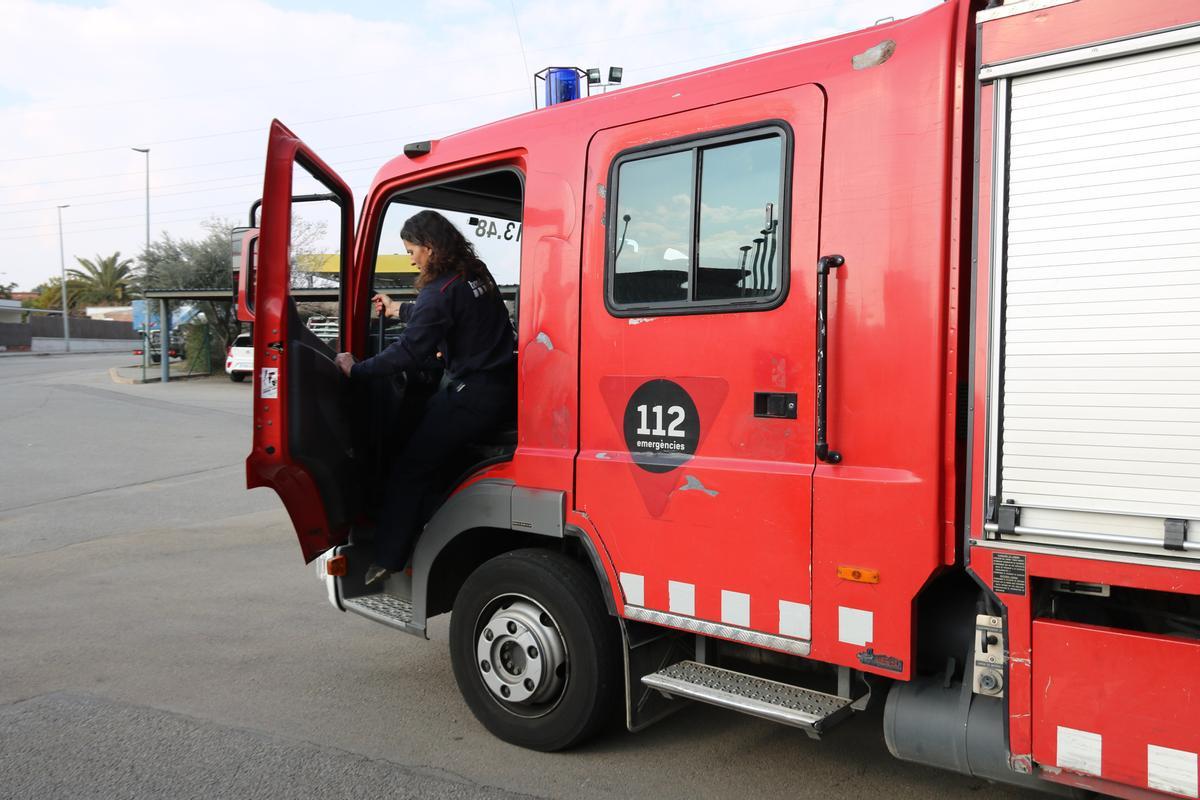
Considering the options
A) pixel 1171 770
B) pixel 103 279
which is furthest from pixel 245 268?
pixel 103 279

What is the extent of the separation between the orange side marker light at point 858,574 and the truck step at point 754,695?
49 centimetres

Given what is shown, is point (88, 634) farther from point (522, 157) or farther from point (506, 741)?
point (522, 157)

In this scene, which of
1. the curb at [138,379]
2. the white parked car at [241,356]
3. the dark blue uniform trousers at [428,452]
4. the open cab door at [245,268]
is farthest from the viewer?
the curb at [138,379]

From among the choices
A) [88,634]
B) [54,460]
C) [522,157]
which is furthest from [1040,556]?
[54,460]

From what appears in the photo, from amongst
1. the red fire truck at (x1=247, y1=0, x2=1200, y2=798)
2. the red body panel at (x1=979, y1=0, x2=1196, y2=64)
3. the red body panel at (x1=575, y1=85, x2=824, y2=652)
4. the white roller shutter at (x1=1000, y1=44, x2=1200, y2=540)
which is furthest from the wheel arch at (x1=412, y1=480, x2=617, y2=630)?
the red body panel at (x1=979, y1=0, x2=1196, y2=64)

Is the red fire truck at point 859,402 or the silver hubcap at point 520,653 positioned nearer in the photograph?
the red fire truck at point 859,402

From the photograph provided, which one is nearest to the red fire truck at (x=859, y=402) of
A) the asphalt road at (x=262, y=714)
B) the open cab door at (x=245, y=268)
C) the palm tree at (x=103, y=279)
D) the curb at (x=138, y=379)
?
the open cab door at (x=245, y=268)

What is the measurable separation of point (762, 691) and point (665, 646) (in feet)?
1.81

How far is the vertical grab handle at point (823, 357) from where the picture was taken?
114 inches

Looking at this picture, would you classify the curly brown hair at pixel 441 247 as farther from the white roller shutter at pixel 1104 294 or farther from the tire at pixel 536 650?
the white roller shutter at pixel 1104 294

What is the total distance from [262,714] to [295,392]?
1520 millimetres

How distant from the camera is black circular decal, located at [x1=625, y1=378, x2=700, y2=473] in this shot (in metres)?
3.31

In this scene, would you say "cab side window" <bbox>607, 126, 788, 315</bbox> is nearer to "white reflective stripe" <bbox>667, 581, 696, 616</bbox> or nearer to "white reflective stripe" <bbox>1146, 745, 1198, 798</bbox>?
"white reflective stripe" <bbox>667, 581, 696, 616</bbox>

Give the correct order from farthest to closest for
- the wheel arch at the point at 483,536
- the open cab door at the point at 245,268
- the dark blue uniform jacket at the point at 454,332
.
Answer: the dark blue uniform jacket at the point at 454,332, the open cab door at the point at 245,268, the wheel arch at the point at 483,536
